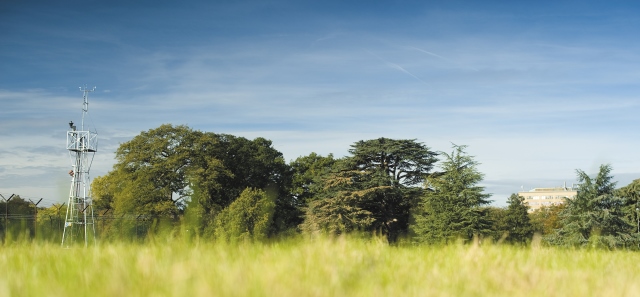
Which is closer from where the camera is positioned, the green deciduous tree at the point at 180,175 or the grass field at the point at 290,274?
the grass field at the point at 290,274

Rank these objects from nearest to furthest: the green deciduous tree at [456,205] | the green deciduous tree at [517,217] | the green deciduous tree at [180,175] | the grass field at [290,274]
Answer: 1. the grass field at [290,274]
2. the green deciduous tree at [456,205]
3. the green deciduous tree at [180,175]
4. the green deciduous tree at [517,217]

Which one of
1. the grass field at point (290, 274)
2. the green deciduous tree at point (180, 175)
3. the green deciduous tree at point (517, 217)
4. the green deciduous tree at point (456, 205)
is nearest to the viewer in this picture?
the grass field at point (290, 274)

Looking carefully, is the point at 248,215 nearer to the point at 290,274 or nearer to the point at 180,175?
the point at 180,175

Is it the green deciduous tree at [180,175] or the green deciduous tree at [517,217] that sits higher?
the green deciduous tree at [180,175]

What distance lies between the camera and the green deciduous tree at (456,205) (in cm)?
5494

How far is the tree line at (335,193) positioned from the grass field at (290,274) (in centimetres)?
4564

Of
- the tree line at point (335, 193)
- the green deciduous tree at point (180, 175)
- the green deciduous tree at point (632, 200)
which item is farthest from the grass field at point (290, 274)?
the green deciduous tree at point (632, 200)

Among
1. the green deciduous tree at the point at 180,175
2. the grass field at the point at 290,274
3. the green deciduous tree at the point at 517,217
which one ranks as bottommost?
the green deciduous tree at the point at 517,217

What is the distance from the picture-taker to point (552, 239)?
58594 mm

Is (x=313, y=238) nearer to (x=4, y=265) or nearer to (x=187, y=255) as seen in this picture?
(x=187, y=255)

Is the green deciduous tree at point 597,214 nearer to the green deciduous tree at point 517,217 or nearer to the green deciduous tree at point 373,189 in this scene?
the green deciduous tree at point 373,189

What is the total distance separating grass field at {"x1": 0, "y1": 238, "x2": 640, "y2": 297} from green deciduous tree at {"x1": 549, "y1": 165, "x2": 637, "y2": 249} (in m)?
53.3

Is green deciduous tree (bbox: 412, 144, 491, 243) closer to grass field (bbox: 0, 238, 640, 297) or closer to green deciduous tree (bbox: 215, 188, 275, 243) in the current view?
green deciduous tree (bbox: 215, 188, 275, 243)

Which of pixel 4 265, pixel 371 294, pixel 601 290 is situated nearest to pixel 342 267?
pixel 371 294
